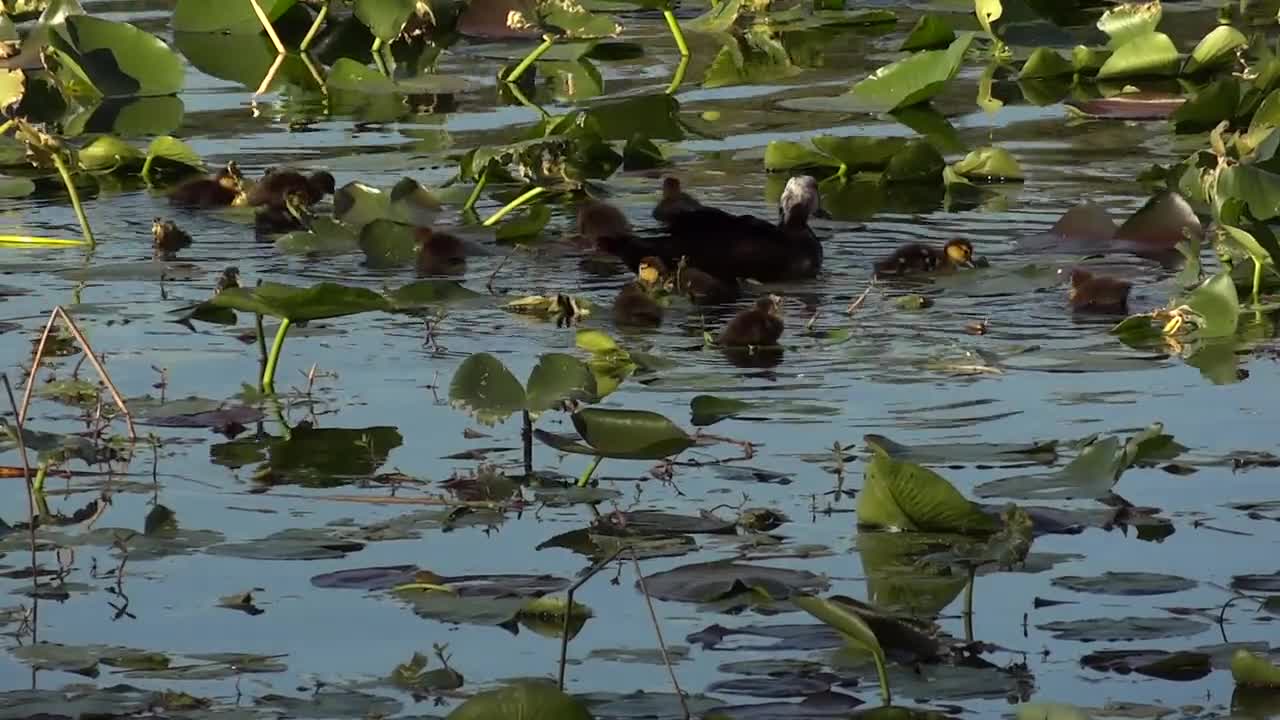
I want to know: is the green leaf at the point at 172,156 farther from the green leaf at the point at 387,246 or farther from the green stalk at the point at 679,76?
the green stalk at the point at 679,76

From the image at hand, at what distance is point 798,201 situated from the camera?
305 inches

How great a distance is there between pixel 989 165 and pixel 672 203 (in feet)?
4.20

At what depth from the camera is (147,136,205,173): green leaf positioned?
347 inches

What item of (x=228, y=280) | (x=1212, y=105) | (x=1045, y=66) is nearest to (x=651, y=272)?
(x=228, y=280)

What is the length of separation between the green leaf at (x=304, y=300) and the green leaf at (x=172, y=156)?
3.48 m

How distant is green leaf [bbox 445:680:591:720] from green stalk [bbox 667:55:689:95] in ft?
24.2

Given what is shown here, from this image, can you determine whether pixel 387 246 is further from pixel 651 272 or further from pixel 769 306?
pixel 769 306

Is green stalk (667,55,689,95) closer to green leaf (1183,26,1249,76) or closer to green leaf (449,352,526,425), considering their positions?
green leaf (1183,26,1249,76)

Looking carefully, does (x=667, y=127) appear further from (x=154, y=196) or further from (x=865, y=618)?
(x=865, y=618)

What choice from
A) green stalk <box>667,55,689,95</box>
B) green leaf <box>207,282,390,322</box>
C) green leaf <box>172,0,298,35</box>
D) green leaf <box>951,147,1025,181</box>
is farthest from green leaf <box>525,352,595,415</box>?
green leaf <box>172,0,298,35</box>

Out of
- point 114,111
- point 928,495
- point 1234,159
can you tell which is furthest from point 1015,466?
point 114,111

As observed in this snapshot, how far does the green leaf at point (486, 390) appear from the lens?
5.21 metres

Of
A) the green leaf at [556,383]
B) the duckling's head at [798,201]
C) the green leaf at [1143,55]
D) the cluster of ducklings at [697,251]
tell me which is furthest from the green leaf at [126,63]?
the green leaf at [556,383]

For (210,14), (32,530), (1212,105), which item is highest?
(210,14)
